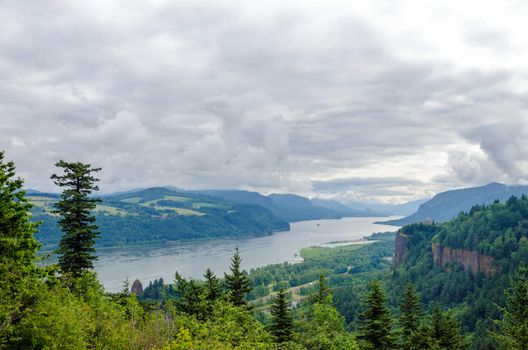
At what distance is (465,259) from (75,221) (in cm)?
14353

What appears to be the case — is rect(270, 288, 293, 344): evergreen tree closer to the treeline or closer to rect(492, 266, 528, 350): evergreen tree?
the treeline

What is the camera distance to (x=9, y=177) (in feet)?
68.3

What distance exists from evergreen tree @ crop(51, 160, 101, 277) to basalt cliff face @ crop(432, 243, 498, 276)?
125 m

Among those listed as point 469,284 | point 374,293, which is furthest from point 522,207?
point 374,293

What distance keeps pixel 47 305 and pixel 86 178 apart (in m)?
20.3

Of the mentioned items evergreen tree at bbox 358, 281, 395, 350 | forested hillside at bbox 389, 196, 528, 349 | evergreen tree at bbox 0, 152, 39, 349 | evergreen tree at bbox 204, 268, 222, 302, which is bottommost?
forested hillside at bbox 389, 196, 528, 349

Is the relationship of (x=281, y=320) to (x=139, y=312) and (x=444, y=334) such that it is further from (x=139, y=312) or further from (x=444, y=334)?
(x=444, y=334)

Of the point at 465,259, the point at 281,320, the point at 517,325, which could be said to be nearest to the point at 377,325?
the point at 281,320

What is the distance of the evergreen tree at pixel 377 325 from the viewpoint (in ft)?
111

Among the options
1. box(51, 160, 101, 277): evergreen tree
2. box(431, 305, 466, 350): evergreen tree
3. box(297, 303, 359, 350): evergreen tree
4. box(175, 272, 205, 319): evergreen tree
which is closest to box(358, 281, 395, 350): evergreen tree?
box(297, 303, 359, 350): evergreen tree

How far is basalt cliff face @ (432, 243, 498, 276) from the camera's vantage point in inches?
5217

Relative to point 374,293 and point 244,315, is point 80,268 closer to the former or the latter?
point 244,315

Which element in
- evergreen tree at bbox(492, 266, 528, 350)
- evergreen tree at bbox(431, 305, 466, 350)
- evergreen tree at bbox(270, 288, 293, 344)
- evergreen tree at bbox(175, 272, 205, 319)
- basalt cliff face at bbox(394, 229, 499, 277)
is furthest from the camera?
basalt cliff face at bbox(394, 229, 499, 277)

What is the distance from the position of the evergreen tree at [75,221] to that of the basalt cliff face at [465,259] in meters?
125
